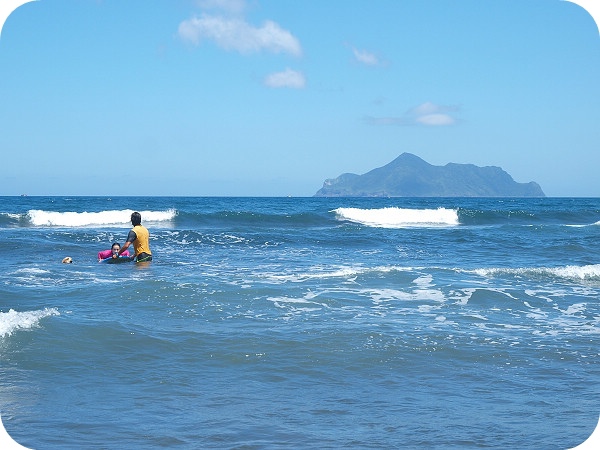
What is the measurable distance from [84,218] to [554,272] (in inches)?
938

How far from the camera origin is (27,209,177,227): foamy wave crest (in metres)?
30.0

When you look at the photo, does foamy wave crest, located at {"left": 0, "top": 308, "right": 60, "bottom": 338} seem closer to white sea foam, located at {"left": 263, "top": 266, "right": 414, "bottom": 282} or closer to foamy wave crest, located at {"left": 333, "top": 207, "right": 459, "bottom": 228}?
white sea foam, located at {"left": 263, "top": 266, "right": 414, "bottom": 282}

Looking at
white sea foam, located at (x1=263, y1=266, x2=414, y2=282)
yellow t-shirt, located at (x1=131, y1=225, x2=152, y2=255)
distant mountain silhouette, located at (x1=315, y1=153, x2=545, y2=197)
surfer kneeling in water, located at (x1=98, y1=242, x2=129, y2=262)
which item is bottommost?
white sea foam, located at (x1=263, y1=266, x2=414, y2=282)

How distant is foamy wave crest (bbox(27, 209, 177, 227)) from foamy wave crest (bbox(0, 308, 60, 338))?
72.2ft

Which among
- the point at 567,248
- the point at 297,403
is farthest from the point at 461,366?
the point at 567,248

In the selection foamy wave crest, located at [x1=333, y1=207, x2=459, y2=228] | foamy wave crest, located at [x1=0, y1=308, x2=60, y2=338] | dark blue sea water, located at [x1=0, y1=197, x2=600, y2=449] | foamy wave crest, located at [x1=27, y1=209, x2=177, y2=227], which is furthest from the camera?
foamy wave crest, located at [x1=333, y1=207, x2=459, y2=228]

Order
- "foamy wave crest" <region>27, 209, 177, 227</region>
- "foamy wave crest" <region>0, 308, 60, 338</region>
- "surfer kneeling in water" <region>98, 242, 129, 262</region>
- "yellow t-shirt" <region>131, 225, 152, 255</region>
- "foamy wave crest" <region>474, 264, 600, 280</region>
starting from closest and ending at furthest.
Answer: "foamy wave crest" <region>0, 308, 60, 338</region> < "foamy wave crest" <region>474, 264, 600, 280</region> < "yellow t-shirt" <region>131, 225, 152, 255</region> < "surfer kneeling in water" <region>98, 242, 129, 262</region> < "foamy wave crest" <region>27, 209, 177, 227</region>

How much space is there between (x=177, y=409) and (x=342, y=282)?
691 cm

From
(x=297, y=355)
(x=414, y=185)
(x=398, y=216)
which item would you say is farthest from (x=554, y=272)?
(x=414, y=185)

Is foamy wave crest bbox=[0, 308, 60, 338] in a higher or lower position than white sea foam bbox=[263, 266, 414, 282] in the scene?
lower

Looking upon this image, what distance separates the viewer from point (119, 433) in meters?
4.76

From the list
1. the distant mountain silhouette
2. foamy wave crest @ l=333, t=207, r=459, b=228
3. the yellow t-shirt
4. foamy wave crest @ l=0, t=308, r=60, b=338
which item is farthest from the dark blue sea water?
the distant mountain silhouette

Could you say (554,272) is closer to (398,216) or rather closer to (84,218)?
(84,218)

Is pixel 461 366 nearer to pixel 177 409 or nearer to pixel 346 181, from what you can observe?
pixel 177 409
